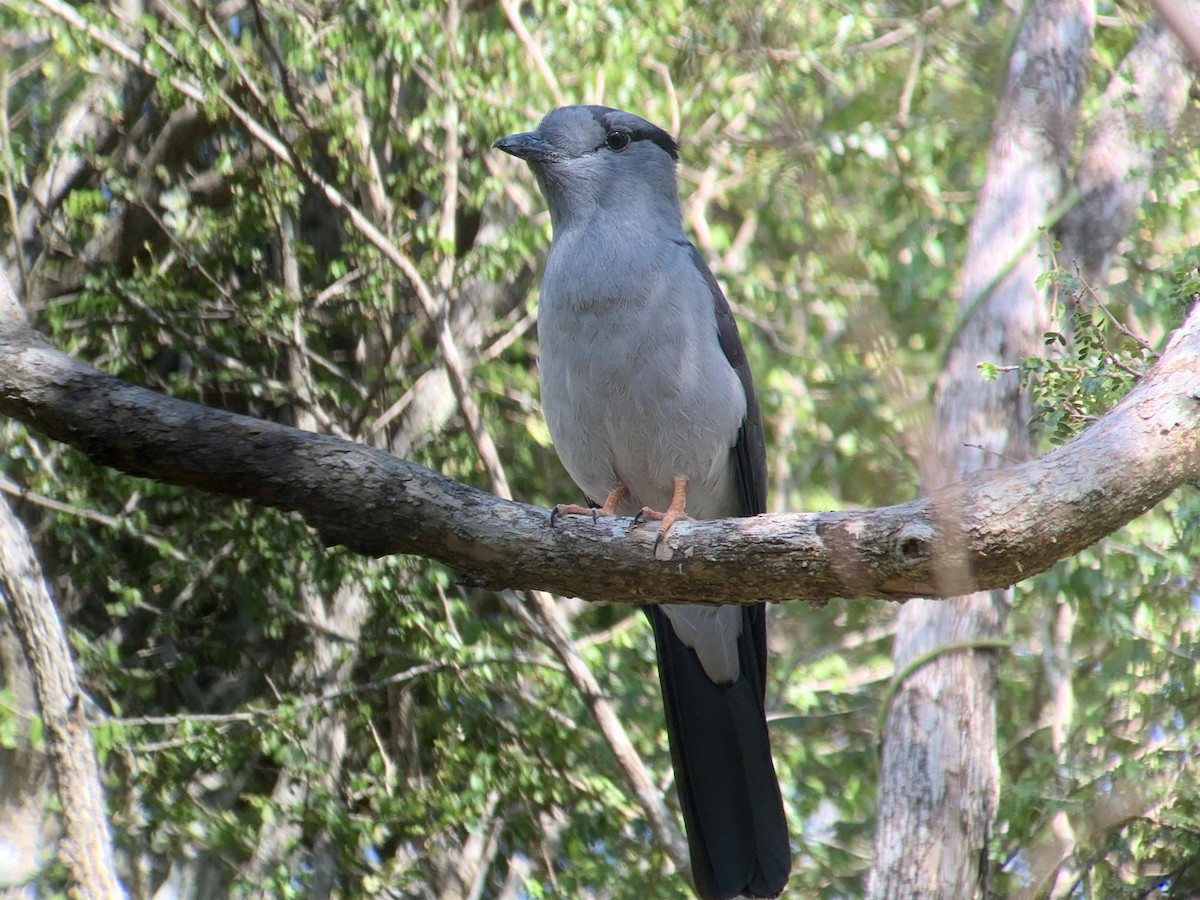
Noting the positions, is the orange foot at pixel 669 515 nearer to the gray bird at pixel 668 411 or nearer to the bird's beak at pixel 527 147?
the gray bird at pixel 668 411

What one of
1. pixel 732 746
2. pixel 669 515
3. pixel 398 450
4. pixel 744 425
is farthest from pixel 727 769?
pixel 398 450

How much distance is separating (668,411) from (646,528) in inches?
36.5

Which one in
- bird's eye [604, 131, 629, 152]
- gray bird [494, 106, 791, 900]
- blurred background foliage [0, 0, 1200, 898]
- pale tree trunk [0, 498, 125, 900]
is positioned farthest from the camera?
blurred background foliage [0, 0, 1200, 898]

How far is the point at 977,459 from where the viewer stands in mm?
5664

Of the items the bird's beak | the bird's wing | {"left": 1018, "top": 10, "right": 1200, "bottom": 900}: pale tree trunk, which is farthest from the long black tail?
{"left": 1018, "top": 10, "right": 1200, "bottom": 900}: pale tree trunk

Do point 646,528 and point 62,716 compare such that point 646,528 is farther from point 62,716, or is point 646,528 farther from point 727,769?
point 62,716

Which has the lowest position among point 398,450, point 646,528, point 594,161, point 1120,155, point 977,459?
point 646,528

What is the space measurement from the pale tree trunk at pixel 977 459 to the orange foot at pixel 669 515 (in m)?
1.14

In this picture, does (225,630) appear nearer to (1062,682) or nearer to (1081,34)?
(1062,682)

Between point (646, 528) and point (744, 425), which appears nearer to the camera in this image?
point (646, 528)

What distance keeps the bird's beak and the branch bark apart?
1.89 metres

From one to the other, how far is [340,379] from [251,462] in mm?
3084

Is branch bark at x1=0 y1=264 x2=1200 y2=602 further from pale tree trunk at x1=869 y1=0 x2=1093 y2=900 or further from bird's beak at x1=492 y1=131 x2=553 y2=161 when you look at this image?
bird's beak at x1=492 y1=131 x2=553 y2=161

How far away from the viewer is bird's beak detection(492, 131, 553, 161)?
4805 mm
